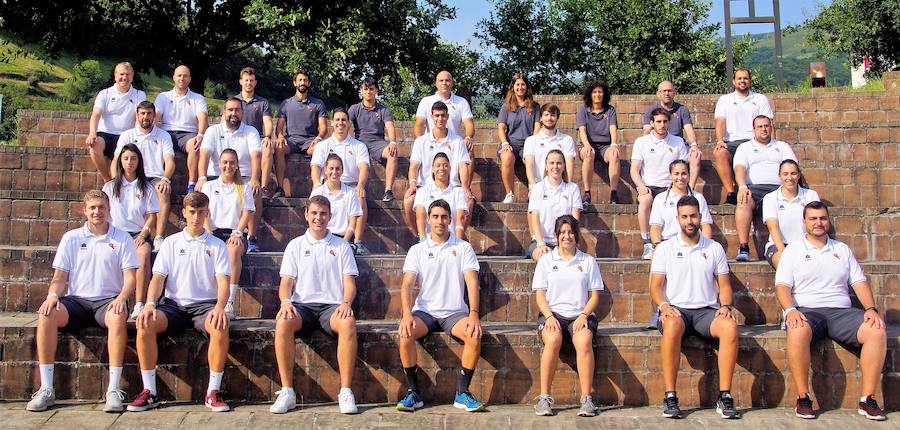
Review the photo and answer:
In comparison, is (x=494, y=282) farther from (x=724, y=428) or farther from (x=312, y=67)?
(x=312, y=67)

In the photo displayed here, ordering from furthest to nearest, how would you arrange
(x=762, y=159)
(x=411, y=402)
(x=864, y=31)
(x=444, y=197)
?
1. (x=864, y=31)
2. (x=762, y=159)
3. (x=444, y=197)
4. (x=411, y=402)

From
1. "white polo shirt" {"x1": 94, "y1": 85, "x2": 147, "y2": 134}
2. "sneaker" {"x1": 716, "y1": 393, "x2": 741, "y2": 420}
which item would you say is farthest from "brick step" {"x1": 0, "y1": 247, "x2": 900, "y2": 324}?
"white polo shirt" {"x1": 94, "y1": 85, "x2": 147, "y2": 134}

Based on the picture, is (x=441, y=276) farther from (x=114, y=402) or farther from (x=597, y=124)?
(x=597, y=124)

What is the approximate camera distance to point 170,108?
1034cm

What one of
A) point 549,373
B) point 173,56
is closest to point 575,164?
point 549,373

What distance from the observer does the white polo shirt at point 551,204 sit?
8797mm

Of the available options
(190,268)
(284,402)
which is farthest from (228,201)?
(284,402)

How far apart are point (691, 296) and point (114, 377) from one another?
15.7 ft

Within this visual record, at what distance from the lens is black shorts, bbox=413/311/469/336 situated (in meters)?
Answer: 7.34

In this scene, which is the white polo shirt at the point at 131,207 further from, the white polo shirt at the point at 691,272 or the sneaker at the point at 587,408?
the white polo shirt at the point at 691,272

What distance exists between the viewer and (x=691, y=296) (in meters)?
7.37

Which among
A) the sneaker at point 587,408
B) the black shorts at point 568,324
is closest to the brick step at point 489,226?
the black shorts at point 568,324

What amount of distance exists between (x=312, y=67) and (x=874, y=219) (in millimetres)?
10773

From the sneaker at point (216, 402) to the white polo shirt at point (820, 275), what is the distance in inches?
184
